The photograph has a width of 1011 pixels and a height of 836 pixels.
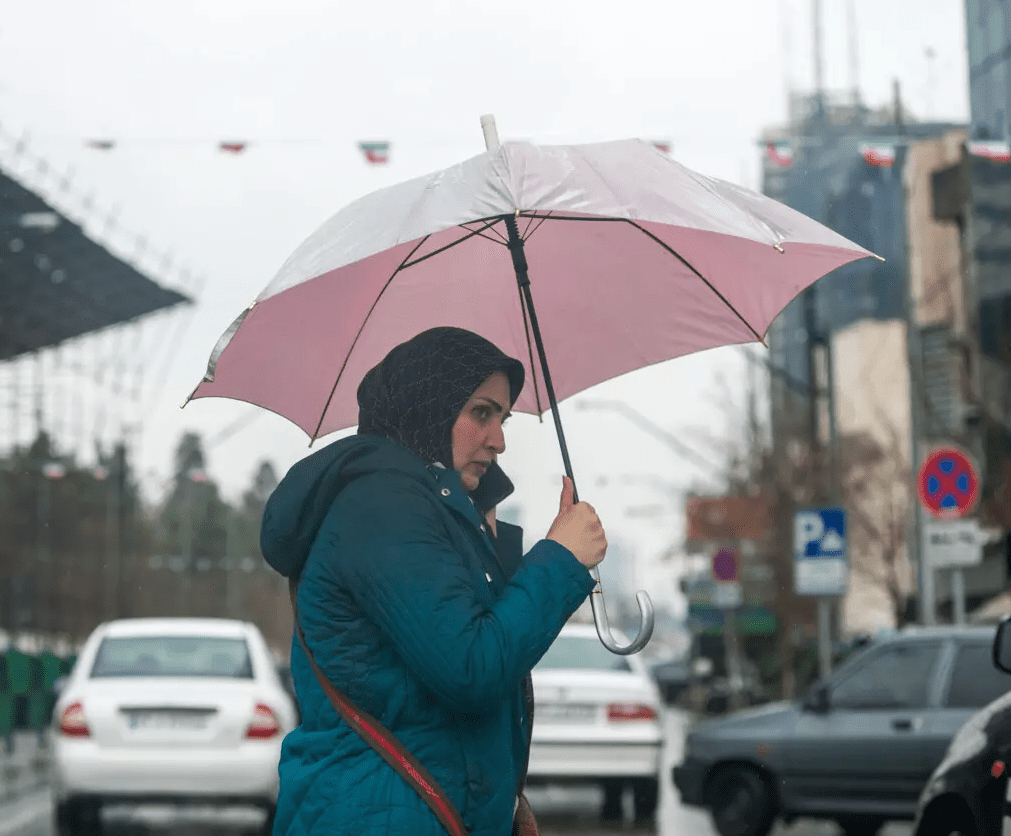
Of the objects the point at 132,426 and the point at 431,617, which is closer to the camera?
the point at 431,617

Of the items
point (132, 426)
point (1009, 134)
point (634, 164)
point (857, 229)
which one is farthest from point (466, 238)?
point (857, 229)

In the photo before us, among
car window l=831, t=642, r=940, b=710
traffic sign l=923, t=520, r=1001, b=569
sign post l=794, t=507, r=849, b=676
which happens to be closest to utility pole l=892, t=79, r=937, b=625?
sign post l=794, t=507, r=849, b=676

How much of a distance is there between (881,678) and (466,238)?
8.87 m

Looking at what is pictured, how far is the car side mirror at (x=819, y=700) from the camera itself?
43.2 feet

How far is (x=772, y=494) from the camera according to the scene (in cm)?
4184

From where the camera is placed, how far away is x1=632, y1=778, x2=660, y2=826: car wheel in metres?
14.2

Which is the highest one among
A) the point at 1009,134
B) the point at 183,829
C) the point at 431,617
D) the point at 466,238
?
the point at 1009,134

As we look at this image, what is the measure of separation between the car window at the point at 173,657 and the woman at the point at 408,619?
32.4 feet

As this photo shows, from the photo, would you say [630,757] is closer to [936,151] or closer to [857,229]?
[936,151]

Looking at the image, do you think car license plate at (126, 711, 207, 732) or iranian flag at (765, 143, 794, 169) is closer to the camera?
car license plate at (126, 711, 207, 732)

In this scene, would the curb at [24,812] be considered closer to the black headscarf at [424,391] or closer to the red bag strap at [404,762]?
the black headscarf at [424,391]

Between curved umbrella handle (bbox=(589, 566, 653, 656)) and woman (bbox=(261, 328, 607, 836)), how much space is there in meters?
0.21

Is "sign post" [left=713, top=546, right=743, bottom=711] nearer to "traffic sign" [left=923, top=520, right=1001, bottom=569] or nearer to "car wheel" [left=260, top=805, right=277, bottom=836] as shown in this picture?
"traffic sign" [left=923, top=520, right=1001, bottom=569]

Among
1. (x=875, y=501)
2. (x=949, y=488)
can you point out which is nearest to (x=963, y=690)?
(x=949, y=488)
